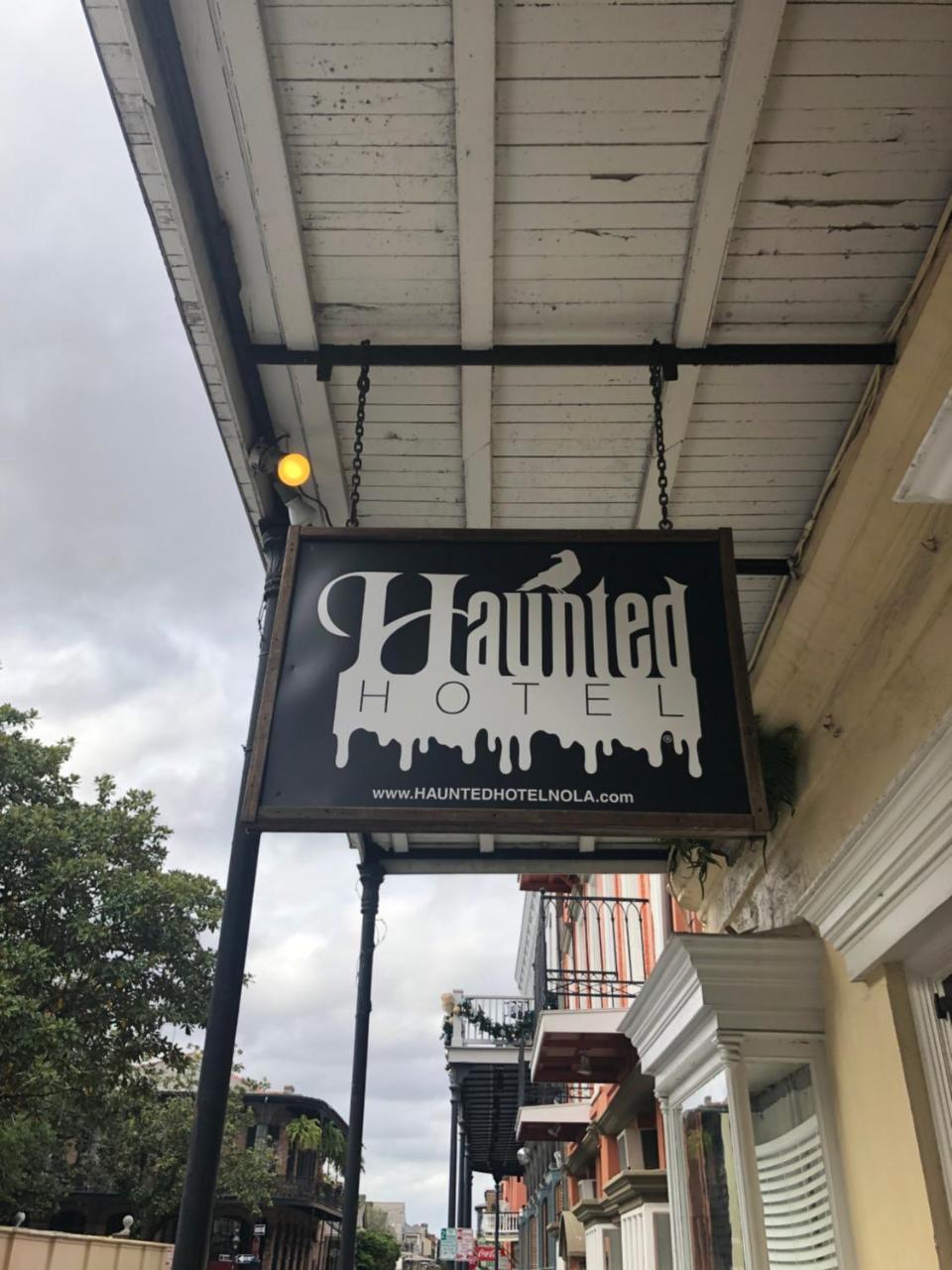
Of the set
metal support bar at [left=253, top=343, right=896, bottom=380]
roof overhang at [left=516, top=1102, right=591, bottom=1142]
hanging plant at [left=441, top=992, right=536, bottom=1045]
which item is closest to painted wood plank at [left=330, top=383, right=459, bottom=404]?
metal support bar at [left=253, top=343, right=896, bottom=380]

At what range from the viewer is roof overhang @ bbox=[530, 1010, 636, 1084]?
756 centimetres

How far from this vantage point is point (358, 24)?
7.19 feet

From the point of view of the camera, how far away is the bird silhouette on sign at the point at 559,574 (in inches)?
98.1

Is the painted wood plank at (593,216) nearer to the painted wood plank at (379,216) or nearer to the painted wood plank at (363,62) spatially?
the painted wood plank at (379,216)

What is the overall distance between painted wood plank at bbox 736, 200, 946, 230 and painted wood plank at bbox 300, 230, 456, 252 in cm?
84

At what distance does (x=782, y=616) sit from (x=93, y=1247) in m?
14.5

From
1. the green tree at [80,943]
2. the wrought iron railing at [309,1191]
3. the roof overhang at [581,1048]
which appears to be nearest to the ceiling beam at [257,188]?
the roof overhang at [581,1048]

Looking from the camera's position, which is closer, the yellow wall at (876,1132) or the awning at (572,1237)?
the yellow wall at (876,1132)

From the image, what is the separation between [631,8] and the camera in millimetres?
2166

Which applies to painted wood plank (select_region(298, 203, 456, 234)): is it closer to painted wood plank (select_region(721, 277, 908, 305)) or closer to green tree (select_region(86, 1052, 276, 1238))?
painted wood plank (select_region(721, 277, 908, 305))

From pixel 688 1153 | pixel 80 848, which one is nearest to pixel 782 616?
pixel 688 1153

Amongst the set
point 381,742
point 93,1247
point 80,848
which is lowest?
point 93,1247

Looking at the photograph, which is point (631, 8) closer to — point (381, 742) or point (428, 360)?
point (428, 360)

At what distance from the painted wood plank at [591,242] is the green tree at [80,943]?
12547 millimetres
